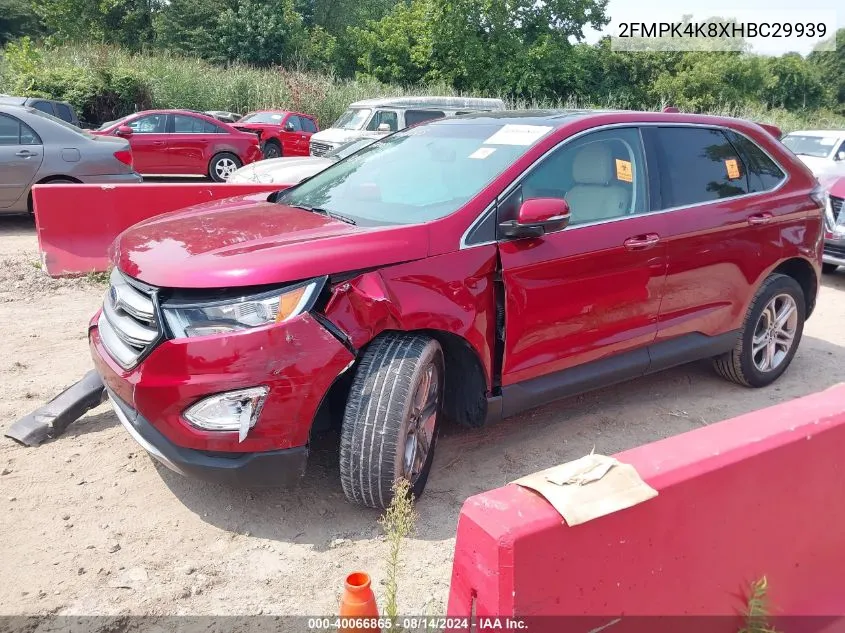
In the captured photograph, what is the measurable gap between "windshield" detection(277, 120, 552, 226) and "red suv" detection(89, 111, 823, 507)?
0.01 m

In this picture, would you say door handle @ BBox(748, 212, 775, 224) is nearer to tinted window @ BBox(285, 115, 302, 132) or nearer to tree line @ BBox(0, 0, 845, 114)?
tinted window @ BBox(285, 115, 302, 132)

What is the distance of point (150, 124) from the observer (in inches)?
561

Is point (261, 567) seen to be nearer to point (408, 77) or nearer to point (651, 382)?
point (651, 382)

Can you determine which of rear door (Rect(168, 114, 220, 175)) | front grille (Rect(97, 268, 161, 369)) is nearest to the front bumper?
front grille (Rect(97, 268, 161, 369))

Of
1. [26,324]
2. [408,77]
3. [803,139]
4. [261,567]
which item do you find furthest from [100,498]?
[408,77]

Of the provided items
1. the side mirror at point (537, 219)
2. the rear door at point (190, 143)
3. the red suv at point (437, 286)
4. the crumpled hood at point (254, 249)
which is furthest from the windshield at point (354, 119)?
the side mirror at point (537, 219)

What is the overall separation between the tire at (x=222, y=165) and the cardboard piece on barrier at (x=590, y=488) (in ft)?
46.5

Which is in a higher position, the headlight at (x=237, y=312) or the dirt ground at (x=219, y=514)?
the headlight at (x=237, y=312)

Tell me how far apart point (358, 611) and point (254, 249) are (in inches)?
61.0

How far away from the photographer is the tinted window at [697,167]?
4.04 metres

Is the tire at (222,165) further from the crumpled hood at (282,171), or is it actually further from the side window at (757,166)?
the side window at (757,166)

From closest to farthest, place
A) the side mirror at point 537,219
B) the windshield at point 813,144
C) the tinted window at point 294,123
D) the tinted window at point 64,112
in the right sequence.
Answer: the side mirror at point 537,219 → the windshield at point 813,144 → the tinted window at point 64,112 → the tinted window at point 294,123

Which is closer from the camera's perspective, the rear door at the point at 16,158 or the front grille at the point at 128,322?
the front grille at the point at 128,322

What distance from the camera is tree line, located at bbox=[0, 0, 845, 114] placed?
35.3m
